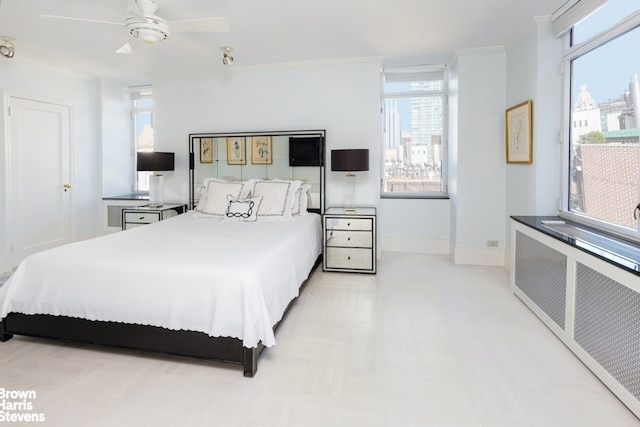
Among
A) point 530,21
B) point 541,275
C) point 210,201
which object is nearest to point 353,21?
point 530,21

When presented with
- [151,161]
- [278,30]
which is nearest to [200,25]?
[278,30]

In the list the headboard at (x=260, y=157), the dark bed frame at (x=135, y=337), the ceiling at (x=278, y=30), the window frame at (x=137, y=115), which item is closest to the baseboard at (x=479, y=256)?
the headboard at (x=260, y=157)

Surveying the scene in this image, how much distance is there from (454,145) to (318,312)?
9.47 ft

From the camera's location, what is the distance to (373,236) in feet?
13.0

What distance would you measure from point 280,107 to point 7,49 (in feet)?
9.54

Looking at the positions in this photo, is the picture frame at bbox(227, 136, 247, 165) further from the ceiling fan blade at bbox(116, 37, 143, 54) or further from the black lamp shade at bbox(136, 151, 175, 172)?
the ceiling fan blade at bbox(116, 37, 143, 54)

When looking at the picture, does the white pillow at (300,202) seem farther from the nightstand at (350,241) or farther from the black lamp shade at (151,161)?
the black lamp shade at (151,161)

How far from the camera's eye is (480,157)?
4.33m

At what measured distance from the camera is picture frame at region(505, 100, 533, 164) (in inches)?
140

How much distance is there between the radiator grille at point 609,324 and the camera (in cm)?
173

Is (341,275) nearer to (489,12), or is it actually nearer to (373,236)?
(373,236)

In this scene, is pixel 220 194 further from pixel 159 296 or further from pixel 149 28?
pixel 159 296

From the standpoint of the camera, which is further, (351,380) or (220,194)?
(220,194)

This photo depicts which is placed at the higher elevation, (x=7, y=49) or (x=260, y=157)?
(x=7, y=49)
